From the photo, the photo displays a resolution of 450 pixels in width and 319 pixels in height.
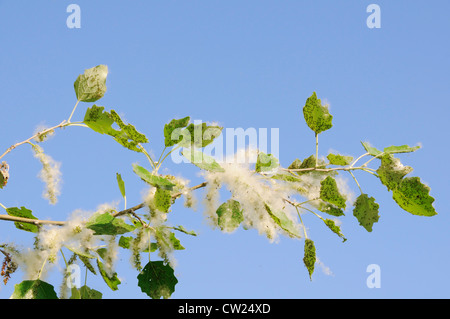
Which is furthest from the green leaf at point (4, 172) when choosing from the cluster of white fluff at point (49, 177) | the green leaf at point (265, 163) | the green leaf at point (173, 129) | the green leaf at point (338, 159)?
the green leaf at point (338, 159)

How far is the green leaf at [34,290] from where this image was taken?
5.34ft

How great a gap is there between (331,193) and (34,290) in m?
1.05

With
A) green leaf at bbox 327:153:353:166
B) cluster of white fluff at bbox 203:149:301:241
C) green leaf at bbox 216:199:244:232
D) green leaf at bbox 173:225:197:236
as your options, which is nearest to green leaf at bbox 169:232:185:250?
green leaf at bbox 173:225:197:236

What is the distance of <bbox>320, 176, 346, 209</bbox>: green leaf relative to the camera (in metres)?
1.53

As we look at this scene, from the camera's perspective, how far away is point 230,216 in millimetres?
1504

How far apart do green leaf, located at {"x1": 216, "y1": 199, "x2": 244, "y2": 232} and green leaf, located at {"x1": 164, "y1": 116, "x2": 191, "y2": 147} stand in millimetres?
265

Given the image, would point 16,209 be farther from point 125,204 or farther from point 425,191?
point 425,191

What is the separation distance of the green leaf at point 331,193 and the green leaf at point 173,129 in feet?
1.57

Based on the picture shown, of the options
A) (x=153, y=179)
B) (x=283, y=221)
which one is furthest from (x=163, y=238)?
(x=283, y=221)

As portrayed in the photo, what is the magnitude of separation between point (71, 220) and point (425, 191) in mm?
1184

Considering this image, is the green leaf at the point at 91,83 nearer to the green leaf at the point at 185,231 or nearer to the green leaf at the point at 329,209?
the green leaf at the point at 185,231

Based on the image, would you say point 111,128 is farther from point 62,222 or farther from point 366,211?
point 366,211

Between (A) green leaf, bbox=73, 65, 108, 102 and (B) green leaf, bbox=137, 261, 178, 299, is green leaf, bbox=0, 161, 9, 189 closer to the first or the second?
(A) green leaf, bbox=73, 65, 108, 102
